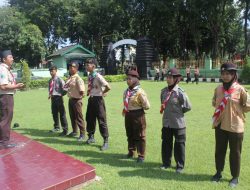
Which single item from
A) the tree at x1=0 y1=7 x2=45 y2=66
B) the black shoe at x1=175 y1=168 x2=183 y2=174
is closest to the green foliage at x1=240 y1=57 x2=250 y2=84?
the black shoe at x1=175 y1=168 x2=183 y2=174

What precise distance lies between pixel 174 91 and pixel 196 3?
2952cm

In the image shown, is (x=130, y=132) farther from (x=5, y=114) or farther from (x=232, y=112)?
(x=5, y=114)

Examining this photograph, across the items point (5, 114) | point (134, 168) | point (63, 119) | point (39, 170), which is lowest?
point (134, 168)

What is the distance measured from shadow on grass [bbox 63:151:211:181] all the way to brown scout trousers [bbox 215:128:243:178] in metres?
0.38

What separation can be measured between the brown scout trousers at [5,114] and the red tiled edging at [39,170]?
314 mm

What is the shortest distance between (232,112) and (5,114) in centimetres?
401

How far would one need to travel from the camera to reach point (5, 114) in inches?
245

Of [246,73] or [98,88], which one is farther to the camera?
[246,73]

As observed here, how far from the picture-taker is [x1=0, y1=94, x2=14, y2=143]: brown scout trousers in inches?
244

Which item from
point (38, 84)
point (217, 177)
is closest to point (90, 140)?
point (217, 177)

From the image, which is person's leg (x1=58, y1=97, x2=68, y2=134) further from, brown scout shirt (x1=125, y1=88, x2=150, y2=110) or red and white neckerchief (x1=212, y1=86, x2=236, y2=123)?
red and white neckerchief (x1=212, y1=86, x2=236, y2=123)

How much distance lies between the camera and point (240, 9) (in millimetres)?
36531

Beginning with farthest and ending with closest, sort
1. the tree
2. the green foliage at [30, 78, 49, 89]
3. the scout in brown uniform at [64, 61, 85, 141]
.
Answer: the tree
the green foliage at [30, 78, 49, 89]
the scout in brown uniform at [64, 61, 85, 141]

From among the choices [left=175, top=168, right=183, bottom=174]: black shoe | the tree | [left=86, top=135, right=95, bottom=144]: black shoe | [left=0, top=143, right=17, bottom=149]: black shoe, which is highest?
the tree
